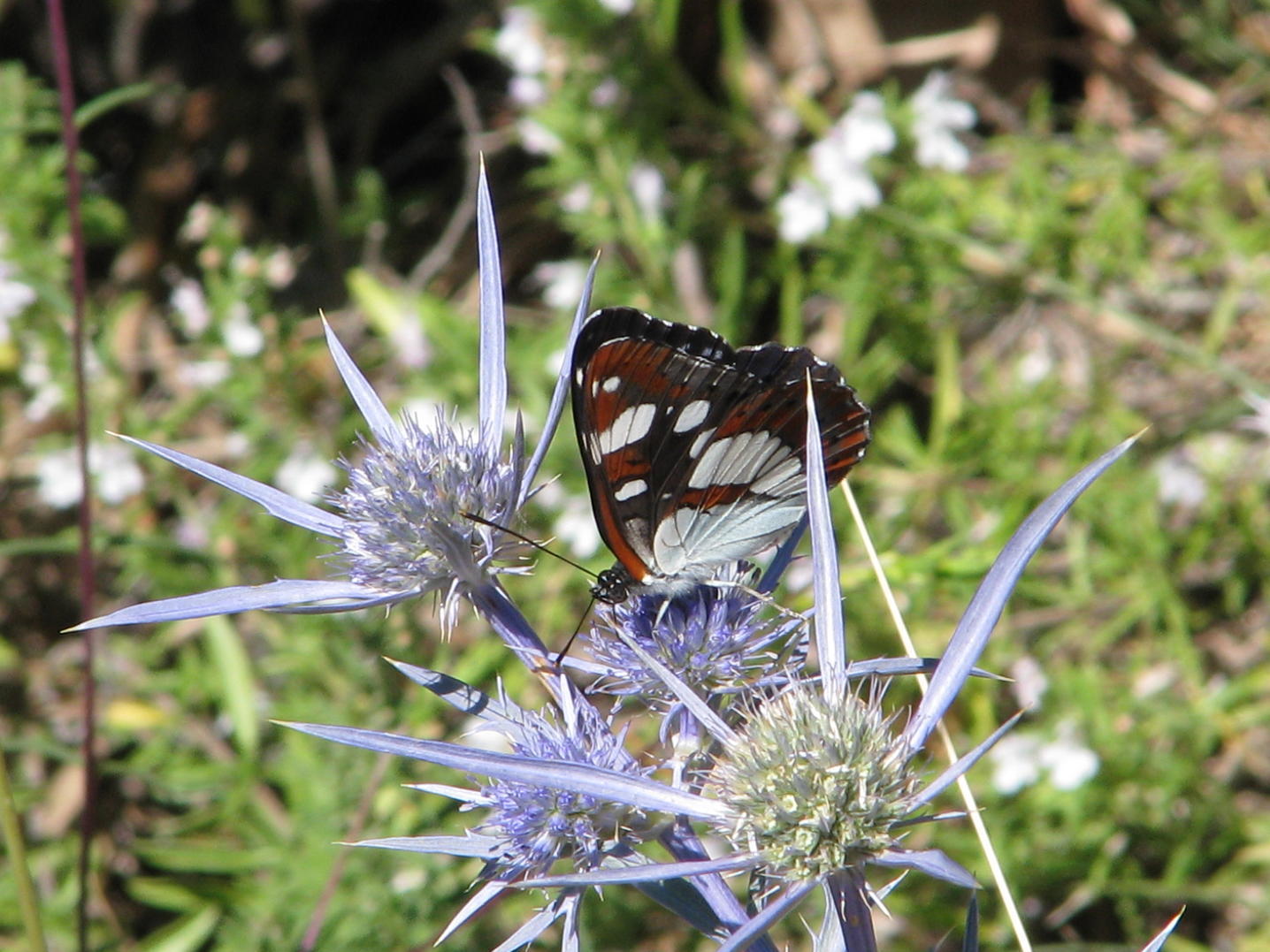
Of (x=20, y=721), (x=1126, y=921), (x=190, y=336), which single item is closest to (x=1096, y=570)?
(x=1126, y=921)

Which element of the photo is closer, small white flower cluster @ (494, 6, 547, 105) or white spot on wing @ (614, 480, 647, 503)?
white spot on wing @ (614, 480, 647, 503)

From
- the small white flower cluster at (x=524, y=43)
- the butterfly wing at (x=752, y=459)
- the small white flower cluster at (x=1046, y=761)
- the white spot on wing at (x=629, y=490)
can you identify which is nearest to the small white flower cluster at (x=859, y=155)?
the small white flower cluster at (x=524, y=43)

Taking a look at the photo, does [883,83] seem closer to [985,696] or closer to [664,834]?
[985,696]

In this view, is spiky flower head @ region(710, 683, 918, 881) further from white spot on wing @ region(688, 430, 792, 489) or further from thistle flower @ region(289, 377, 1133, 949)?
white spot on wing @ region(688, 430, 792, 489)

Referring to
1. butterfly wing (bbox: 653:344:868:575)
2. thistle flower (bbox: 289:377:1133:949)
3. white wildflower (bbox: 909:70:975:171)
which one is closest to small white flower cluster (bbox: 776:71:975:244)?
white wildflower (bbox: 909:70:975:171)

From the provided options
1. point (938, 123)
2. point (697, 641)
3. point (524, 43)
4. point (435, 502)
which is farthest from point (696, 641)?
point (524, 43)

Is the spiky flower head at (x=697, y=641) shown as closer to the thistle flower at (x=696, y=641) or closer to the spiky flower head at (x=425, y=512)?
the thistle flower at (x=696, y=641)
